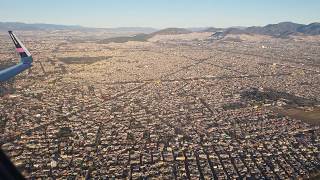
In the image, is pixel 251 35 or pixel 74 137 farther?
pixel 251 35

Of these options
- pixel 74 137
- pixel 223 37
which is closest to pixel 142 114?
pixel 74 137

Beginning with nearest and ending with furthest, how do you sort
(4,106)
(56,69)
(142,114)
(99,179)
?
(99,179), (142,114), (4,106), (56,69)

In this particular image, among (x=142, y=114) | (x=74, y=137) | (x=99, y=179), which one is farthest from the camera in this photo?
(x=142, y=114)

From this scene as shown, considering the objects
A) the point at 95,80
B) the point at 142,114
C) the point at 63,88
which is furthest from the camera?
the point at 95,80

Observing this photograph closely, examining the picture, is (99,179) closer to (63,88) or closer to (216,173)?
(216,173)

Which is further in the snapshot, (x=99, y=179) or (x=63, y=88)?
(x=63, y=88)

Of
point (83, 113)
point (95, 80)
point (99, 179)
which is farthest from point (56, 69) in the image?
point (99, 179)

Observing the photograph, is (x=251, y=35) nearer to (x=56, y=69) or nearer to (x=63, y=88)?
(x=56, y=69)

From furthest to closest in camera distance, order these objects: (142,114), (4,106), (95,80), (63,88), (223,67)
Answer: (223,67) → (95,80) → (63,88) → (4,106) → (142,114)

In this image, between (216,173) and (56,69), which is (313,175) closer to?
(216,173)
